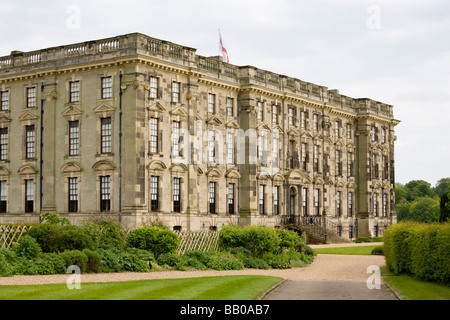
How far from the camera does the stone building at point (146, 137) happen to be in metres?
47.3

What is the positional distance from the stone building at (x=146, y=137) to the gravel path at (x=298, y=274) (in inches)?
478

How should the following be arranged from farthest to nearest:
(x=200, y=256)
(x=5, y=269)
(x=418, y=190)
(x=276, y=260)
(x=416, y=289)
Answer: (x=418, y=190)
(x=276, y=260)
(x=200, y=256)
(x=5, y=269)
(x=416, y=289)

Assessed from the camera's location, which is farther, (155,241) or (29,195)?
(29,195)

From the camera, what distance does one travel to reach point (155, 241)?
3684cm

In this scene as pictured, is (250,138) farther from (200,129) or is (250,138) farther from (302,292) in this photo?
(302,292)

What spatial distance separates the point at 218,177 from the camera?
55062 millimetres

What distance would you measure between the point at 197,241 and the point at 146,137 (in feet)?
35.3

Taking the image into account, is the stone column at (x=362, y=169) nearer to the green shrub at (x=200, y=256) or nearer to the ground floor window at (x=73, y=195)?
the ground floor window at (x=73, y=195)

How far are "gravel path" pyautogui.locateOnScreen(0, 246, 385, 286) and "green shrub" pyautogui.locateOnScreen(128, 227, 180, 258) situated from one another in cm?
389

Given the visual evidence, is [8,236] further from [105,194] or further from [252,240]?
[105,194]

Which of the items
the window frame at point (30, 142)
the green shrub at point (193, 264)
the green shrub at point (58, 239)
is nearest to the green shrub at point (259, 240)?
the green shrub at point (193, 264)

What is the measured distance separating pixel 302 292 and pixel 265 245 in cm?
1571

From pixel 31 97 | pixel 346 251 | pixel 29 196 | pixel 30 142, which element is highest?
pixel 31 97

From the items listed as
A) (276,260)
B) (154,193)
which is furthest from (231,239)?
(154,193)
